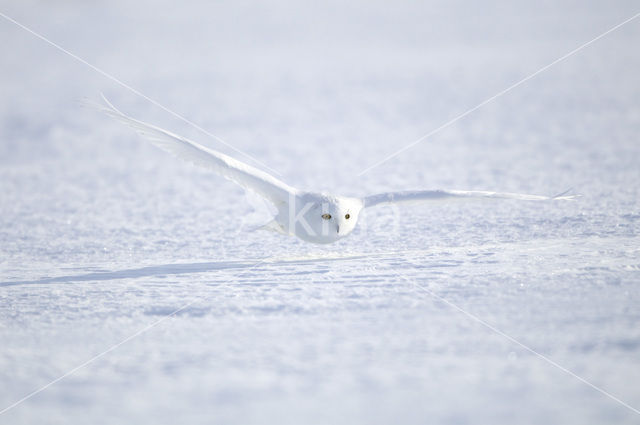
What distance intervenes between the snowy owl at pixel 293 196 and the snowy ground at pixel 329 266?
1.33 feet

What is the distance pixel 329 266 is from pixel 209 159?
1.27 metres

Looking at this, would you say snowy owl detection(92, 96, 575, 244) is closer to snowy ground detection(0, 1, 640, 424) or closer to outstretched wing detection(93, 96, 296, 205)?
outstretched wing detection(93, 96, 296, 205)

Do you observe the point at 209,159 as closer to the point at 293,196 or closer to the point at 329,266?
the point at 293,196

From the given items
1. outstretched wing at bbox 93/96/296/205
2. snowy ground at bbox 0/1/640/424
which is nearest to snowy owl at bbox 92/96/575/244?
outstretched wing at bbox 93/96/296/205

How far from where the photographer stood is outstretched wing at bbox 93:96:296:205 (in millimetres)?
5714

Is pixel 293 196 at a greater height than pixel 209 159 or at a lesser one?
lesser

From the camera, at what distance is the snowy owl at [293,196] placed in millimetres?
5727

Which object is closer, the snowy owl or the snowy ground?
the snowy ground

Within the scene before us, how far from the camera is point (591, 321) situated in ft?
15.8

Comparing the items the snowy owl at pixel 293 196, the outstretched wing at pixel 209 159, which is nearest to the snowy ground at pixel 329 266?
the snowy owl at pixel 293 196

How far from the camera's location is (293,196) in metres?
5.88

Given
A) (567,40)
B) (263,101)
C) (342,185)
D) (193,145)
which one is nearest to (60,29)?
(263,101)

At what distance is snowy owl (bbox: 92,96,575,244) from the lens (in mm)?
5727

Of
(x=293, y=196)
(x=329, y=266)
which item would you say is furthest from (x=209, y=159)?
(x=329, y=266)
